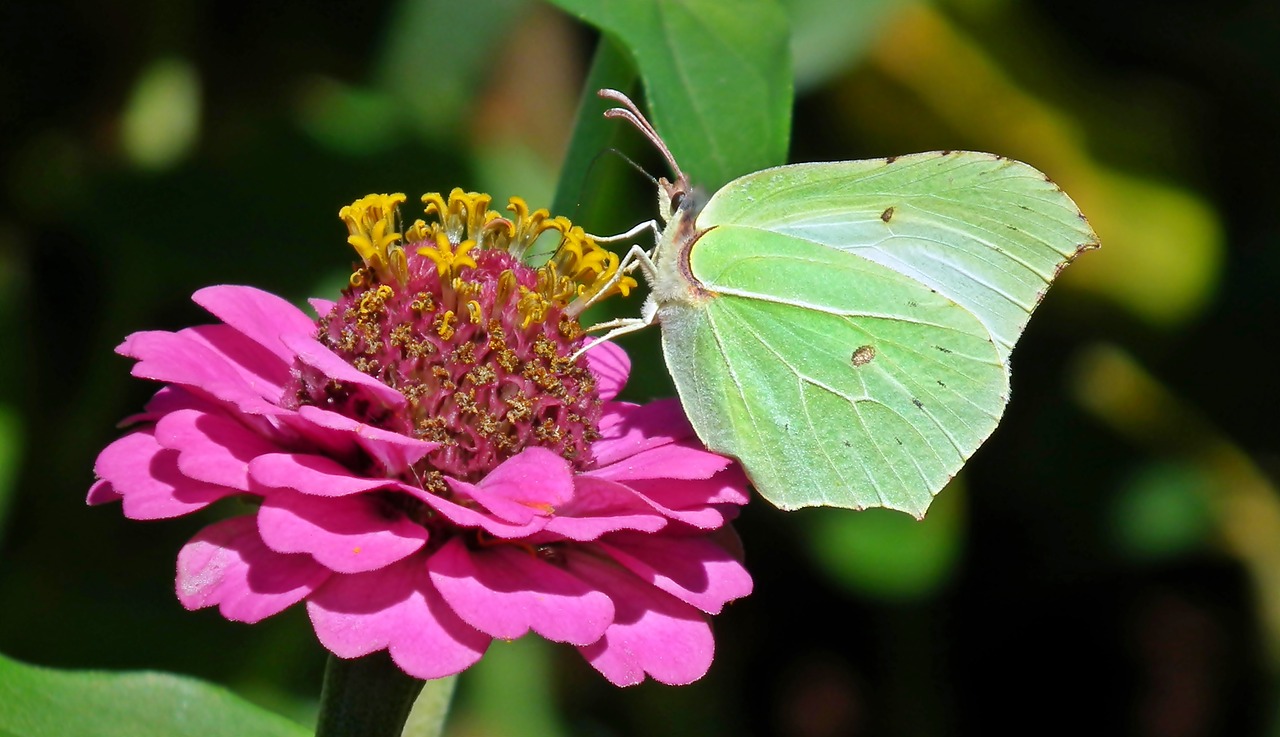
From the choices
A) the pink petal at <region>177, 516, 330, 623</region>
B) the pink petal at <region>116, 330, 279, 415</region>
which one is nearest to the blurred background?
the pink petal at <region>116, 330, 279, 415</region>

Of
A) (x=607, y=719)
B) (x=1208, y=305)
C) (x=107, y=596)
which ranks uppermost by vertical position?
(x=1208, y=305)

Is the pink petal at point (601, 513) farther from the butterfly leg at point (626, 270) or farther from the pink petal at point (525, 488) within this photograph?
the butterfly leg at point (626, 270)

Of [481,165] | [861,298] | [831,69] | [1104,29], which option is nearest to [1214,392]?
[1104,29]

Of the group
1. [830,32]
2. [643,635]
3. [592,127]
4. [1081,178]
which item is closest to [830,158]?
[830,32]

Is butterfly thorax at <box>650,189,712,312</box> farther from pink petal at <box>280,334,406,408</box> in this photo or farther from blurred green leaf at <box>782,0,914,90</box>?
blurred green leaf at <box>782,0,914,90</box>

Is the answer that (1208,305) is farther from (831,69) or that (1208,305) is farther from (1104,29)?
(831,69)

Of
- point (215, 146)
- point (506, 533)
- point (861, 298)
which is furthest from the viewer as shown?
point (215, 146)
